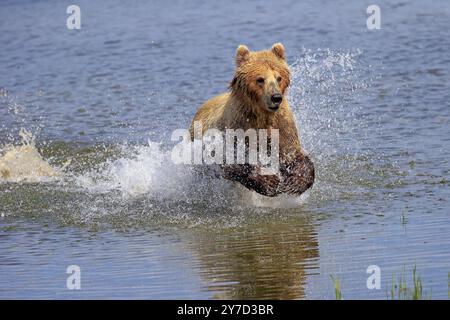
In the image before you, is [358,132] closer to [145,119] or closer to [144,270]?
[145,119]

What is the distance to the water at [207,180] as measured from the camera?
716 cm

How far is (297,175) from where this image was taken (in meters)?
9.10

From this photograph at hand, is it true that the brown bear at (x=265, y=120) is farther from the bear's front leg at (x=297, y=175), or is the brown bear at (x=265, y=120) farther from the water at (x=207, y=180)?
the water at (x=207, y=180)

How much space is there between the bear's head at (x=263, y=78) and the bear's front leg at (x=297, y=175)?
0.56m

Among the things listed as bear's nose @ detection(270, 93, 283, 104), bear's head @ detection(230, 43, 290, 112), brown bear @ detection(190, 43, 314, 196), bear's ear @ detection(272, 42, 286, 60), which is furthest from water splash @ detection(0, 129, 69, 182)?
bear's nose @ detection(270, 93, 283, 104)

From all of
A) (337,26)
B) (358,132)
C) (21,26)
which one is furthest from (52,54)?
(358,132)

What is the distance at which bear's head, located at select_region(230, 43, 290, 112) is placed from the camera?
8680 mm

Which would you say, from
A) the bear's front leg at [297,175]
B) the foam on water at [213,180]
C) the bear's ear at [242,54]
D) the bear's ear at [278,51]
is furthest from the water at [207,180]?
the bear's ear at [278,51]

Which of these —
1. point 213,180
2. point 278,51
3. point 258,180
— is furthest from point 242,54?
point 213,180

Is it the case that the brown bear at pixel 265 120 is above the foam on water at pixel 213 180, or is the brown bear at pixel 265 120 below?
above

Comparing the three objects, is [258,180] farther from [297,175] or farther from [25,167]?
[25,167]

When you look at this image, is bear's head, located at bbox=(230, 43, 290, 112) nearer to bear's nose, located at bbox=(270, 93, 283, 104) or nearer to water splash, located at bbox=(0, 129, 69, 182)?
bear's nose, located at bbox=(270, 93, 283, 104)

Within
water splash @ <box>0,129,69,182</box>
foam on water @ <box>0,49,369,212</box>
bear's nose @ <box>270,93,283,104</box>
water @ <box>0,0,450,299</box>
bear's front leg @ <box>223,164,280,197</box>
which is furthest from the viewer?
water splash @ <box>0,129,69,182</box>

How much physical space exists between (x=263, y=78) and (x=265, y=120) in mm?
433
